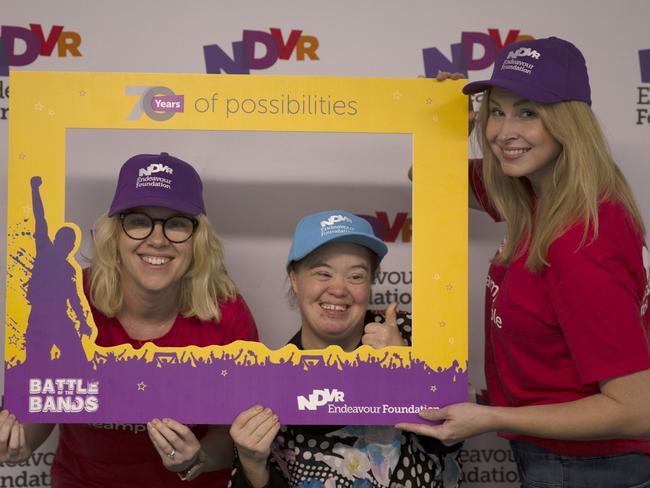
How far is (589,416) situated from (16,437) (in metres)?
1.00

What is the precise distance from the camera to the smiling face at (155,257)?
1506mm

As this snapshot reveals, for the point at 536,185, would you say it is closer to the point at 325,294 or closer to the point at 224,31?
the point at 325,294

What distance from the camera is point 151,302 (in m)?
1.60

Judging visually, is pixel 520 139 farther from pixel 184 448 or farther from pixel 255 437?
pixel 184 448

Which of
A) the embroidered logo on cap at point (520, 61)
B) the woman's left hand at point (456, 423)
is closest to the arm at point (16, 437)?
the woman's left hand at point (456, 423)

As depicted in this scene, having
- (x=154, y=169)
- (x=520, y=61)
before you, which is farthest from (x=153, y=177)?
(x=520, y=61)

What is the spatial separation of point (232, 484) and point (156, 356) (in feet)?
0.93

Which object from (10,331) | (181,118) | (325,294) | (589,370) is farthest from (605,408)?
(10,331)

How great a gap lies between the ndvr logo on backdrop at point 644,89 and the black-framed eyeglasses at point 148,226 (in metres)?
1.16

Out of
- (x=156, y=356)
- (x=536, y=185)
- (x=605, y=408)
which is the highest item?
(x=536, y=185)

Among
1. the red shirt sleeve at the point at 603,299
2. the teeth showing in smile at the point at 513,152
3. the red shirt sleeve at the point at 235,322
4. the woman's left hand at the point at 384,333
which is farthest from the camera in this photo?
the red shirt sleeve at the point at 235,322

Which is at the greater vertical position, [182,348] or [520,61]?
[520,61]

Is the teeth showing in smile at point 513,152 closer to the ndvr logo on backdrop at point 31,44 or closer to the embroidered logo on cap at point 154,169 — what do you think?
the embroidered logo on cap at point 154,169

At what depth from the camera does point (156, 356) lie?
4.53 feet
